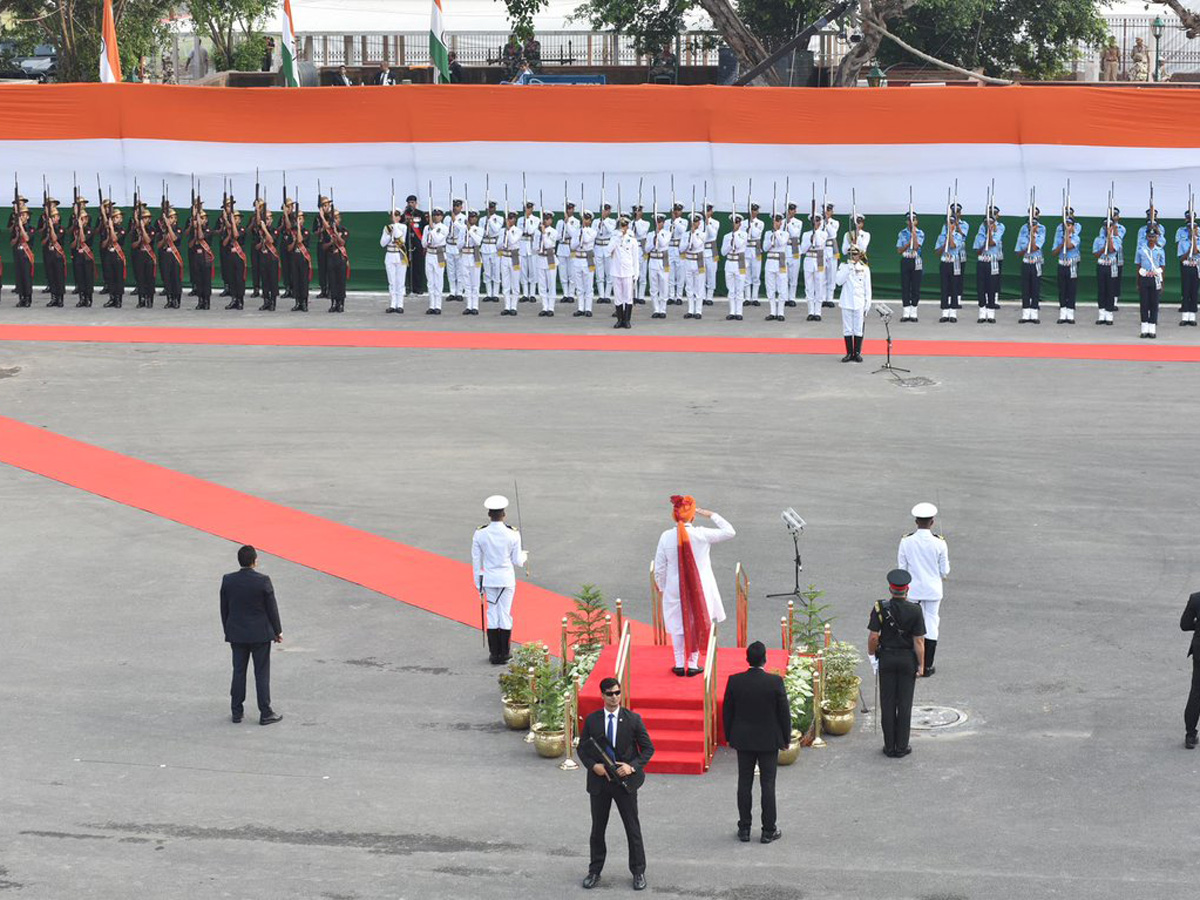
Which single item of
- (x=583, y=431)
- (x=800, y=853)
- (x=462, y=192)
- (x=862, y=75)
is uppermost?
(x=862, y=75)

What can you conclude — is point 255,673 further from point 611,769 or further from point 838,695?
point 838,695

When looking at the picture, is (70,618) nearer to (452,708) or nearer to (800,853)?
(452,708)

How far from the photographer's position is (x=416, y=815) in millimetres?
11453

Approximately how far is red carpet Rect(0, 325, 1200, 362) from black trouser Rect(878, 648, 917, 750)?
1477 cm

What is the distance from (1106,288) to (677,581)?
18751 millimetres

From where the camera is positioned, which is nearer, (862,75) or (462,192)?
(462,192)

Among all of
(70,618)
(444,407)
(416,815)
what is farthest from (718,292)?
(416,815)

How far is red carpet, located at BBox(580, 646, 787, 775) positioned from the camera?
1234cm

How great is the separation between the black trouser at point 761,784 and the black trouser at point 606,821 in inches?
36.4

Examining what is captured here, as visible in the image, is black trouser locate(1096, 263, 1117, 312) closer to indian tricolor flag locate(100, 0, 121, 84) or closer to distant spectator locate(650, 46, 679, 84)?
distant spectator locate(650, 46, 679, 84)

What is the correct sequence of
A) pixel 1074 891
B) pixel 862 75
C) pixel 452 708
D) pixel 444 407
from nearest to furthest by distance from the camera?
1. pixel 1074 891
2. pixel 452 708
3. pixel 444 407
4. pixel 862 75

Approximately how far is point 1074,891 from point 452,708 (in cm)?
525

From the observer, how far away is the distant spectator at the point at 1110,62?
4231 centimetres

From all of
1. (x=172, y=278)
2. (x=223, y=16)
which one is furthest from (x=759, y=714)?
(x=223, y=16)
